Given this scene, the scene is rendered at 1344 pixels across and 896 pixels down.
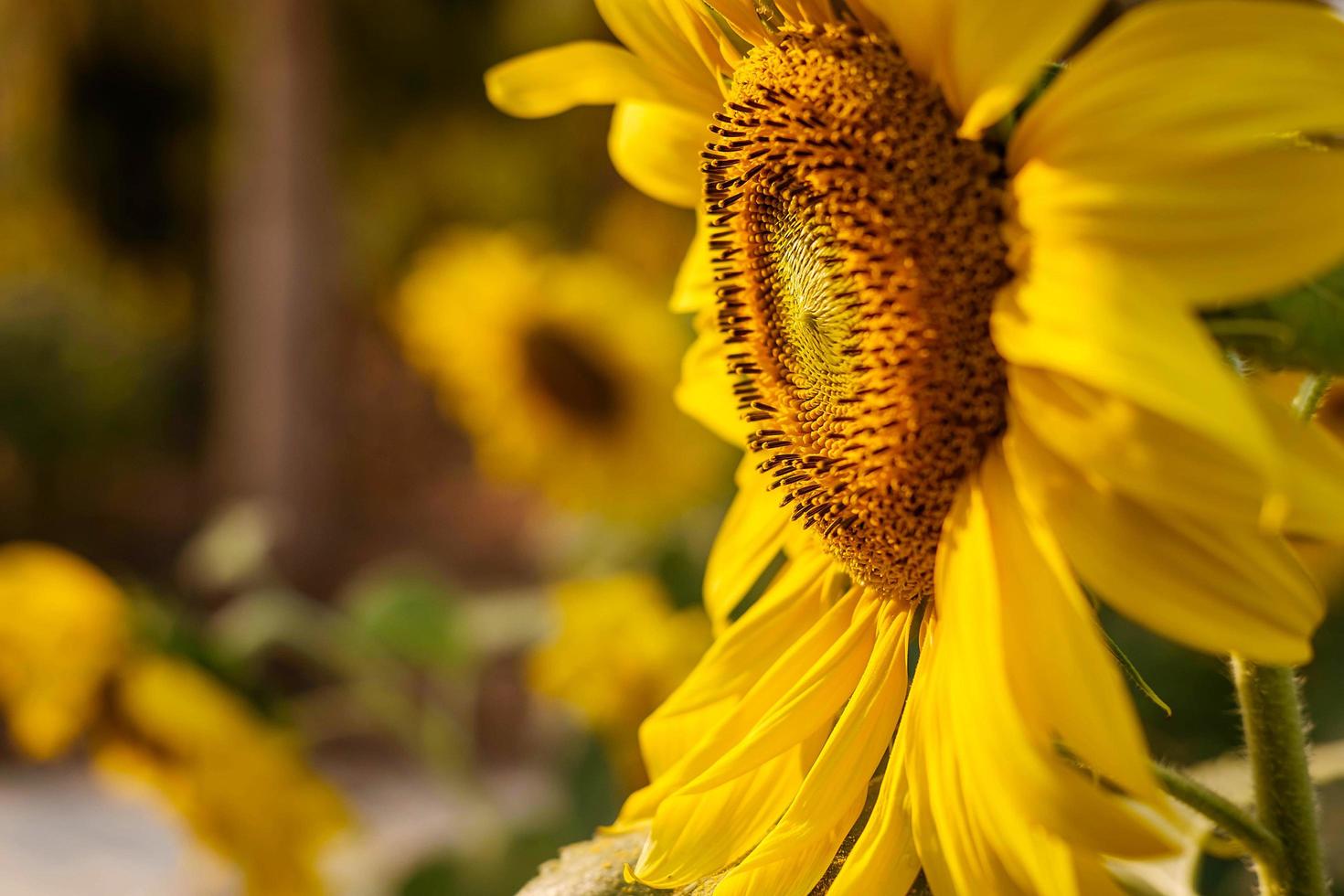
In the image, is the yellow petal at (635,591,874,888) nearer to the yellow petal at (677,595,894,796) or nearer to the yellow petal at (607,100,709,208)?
the yellow petal at (677,595,894,796)

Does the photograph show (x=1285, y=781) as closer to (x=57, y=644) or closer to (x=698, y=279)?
(x=698, y=279)

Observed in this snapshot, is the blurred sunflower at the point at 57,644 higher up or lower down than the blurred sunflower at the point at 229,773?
higher up

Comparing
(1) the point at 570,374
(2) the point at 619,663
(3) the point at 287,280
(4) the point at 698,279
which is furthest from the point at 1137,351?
(3) the point at 287,280

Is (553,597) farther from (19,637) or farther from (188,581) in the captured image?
(188,581)

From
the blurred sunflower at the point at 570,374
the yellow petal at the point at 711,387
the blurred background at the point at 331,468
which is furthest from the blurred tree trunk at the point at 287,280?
the yellow petal at the point at 711,387

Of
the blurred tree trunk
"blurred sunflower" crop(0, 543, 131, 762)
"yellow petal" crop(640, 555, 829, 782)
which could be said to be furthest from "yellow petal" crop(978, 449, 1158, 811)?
the blurred tree trunk

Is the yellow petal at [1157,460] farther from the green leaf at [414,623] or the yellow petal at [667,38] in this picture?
the green leaf at [414,623]

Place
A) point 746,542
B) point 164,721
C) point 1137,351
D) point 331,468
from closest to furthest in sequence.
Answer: point 1137,351 → point 746,542 → point 164,721 → point 331,468

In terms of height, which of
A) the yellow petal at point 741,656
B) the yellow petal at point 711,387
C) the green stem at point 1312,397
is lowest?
the green stem at point 1312,397
